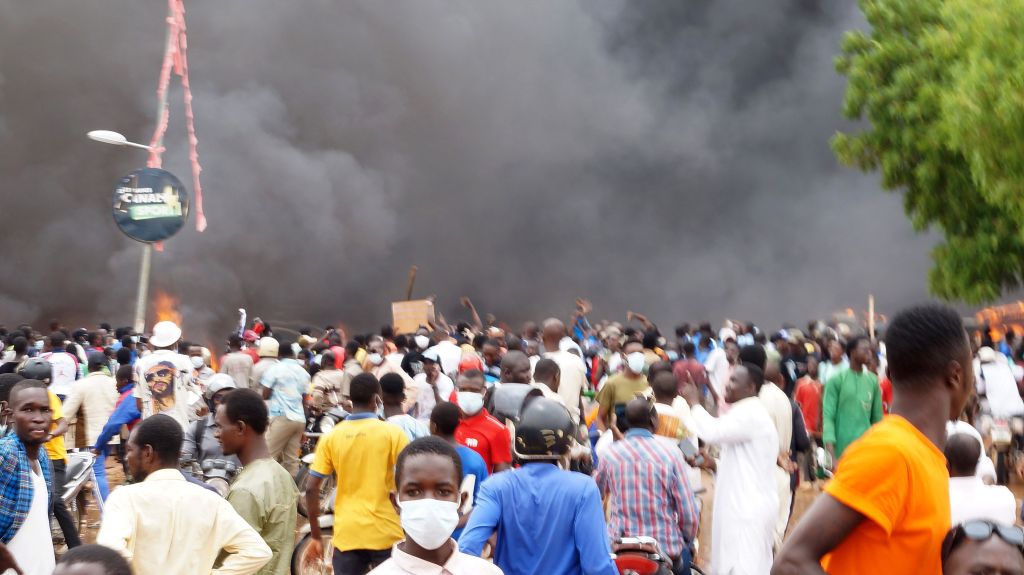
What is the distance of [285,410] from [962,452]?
6347mm

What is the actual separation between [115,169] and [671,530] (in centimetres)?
2231

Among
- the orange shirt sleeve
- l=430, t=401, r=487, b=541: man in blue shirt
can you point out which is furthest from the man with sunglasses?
l=430, t=401, r=487, b=541: man in blue shirt

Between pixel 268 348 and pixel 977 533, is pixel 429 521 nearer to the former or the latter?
pixel 977 533

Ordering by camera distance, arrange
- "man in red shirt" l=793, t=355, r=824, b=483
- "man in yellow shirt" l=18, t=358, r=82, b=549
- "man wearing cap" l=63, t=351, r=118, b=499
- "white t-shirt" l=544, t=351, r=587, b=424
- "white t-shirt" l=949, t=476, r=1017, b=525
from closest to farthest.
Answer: "white t-shirt" l=949, t=476, r=1017, b=525, "man in yellow shirt" l=18, t=358, r=82, b=549, "man wearing cap" l=63, t=351, r=118, b=499, "white t-shirt" l=544, t=351, r=587, b=424, "man in red shirt" l=793, t=355, r=824, b=483

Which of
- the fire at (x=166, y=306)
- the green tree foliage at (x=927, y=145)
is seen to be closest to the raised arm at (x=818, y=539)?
the green tree foliage at (x=927, y=145)

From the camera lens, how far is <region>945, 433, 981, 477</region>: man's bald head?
4.34 metres

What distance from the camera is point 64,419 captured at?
A: 7918 millimetres

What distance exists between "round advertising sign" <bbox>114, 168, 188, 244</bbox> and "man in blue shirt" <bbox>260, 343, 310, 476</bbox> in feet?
10.7

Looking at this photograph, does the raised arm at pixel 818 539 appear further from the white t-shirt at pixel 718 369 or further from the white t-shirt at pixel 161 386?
the white t-shirt at pixel 718 369

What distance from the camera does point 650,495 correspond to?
5.06m

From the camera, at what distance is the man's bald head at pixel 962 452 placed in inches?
171

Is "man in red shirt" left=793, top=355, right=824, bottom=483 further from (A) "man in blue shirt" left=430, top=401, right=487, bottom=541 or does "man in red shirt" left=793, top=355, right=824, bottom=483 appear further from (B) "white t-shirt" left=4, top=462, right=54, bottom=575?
(B) "white t-shirt" left=4, top=462, right=54, bottom=575

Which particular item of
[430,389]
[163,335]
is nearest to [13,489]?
[163,335]

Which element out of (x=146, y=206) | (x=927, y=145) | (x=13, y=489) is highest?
(x=927, y=145)
